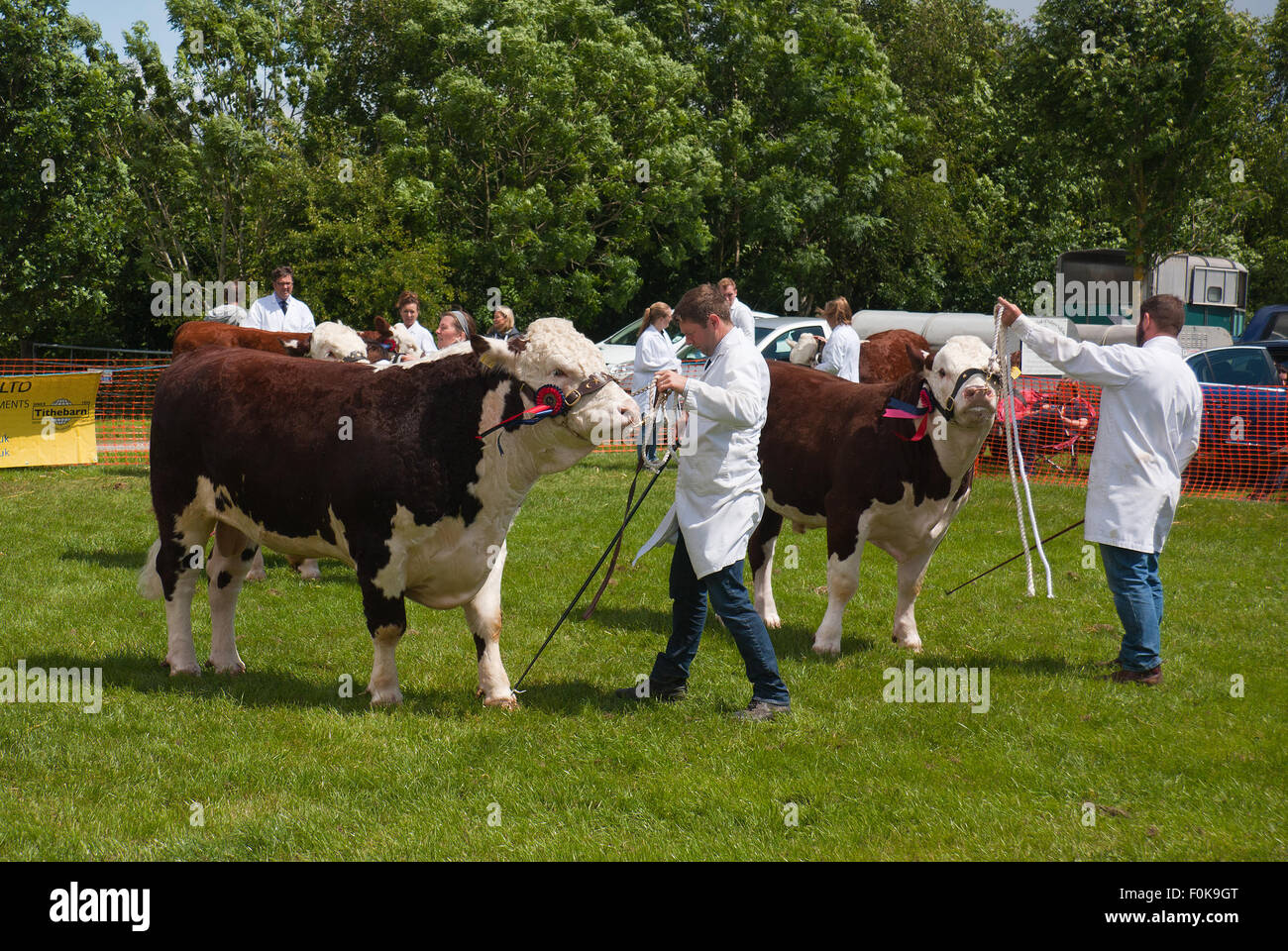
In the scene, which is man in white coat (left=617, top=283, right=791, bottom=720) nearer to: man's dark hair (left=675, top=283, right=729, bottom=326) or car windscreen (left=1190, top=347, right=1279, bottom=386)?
man's dark hair (left=675, top=283, right=729, bottom=326)

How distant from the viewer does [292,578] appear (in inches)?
401

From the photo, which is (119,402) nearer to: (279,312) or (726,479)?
(279,312)

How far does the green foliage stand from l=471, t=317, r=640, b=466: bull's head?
18.5m

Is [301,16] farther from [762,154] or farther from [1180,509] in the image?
[1180,509]

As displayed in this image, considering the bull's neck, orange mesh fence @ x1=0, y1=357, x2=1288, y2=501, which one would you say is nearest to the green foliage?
orange mesh fence @ x1=0, y1=357, x2=1288, y2=501

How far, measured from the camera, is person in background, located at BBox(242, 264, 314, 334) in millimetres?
12266

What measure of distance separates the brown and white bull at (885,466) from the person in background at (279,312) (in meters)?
5.81

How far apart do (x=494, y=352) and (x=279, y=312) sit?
22.5ft

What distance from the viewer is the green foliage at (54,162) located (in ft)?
71.5

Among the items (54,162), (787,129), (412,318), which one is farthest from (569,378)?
(787,129)

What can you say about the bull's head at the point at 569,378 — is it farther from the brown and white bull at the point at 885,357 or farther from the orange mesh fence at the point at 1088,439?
the orange mesh fence at the point at 1088,439

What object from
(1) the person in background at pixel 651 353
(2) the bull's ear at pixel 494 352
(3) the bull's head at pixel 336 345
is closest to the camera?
(2) the bull's ear at pixel 494 352

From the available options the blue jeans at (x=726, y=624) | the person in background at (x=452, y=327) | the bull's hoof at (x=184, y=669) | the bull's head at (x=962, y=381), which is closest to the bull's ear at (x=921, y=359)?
the bull's head at (x=962, y=381)

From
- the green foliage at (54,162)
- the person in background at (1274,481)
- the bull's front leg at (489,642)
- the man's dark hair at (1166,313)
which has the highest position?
the green foliage at (54,162)
